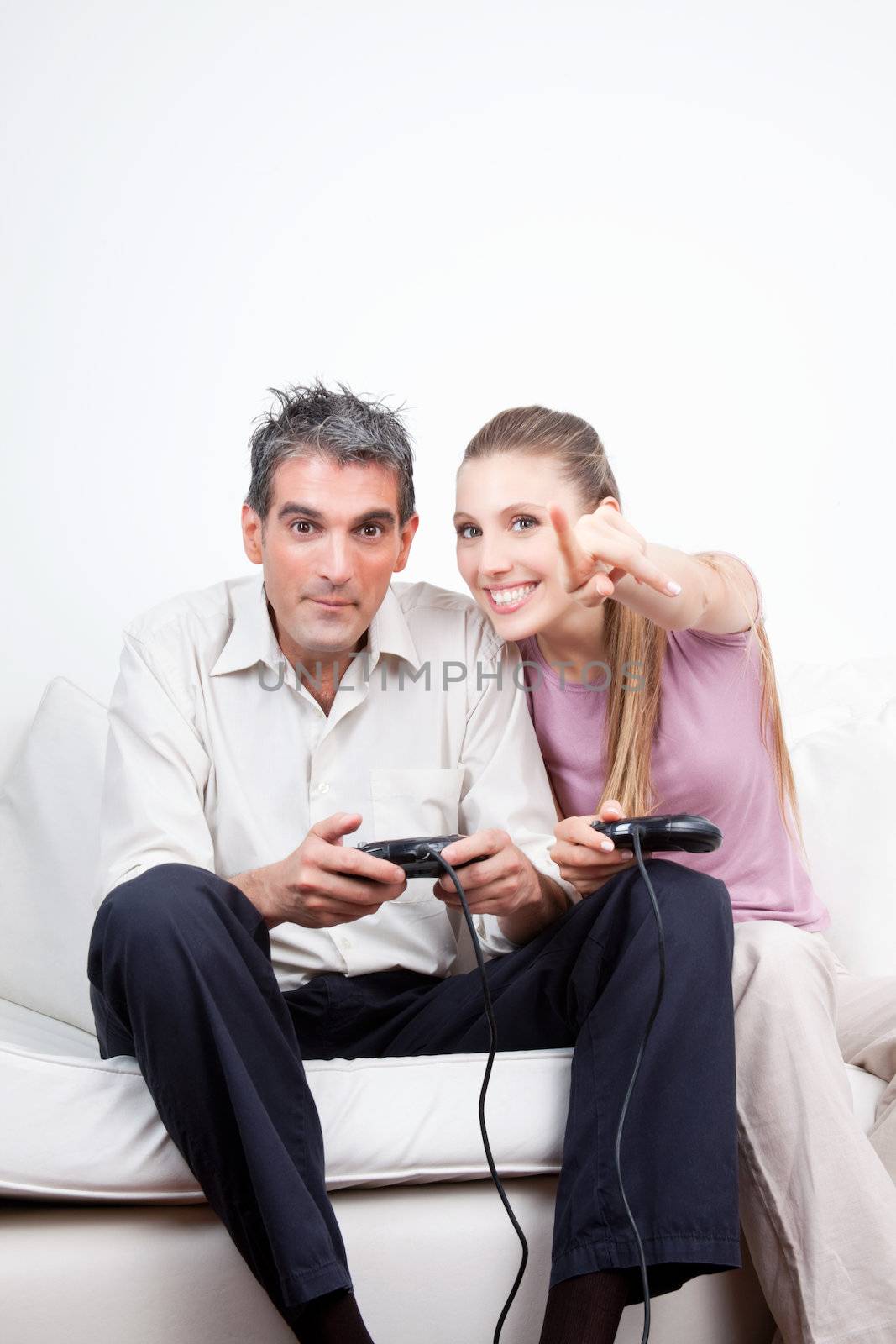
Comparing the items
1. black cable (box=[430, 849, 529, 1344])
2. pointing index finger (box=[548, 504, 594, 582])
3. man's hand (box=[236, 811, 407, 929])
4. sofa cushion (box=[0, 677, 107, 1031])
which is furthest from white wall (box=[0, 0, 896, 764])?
black cable (box=[430, 849, 529, 1344])

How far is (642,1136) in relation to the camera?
1266 mm

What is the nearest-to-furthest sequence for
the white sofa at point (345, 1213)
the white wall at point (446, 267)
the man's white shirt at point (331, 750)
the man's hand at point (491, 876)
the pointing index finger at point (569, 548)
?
the white sofa at point (345, 1213) < the man's hand at point (491, 876) < the pointing index finger at point (569, 548) < the man's white shirt at point (331, 750) < the white wall at point (446, 267)

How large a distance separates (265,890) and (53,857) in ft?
2.31

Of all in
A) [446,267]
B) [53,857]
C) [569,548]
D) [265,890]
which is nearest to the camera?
[265,890]

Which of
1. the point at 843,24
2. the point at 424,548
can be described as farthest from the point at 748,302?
the point at 424,548

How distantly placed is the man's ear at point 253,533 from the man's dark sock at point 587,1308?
1038 mm

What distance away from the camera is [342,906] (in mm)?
1383

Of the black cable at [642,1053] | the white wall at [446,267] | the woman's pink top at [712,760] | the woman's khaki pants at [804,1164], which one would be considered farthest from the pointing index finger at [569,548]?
the white wall at [446,267]

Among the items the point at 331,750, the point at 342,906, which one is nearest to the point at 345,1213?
the point at 342,906

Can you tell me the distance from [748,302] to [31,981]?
2.04 metres

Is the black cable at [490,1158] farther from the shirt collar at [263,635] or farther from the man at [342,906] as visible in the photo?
the shirt collar at [263,635]

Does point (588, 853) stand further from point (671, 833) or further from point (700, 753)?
point (700, 753)

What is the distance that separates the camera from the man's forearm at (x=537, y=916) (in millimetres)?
1597

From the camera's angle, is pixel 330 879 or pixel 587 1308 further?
pixel 330 879
